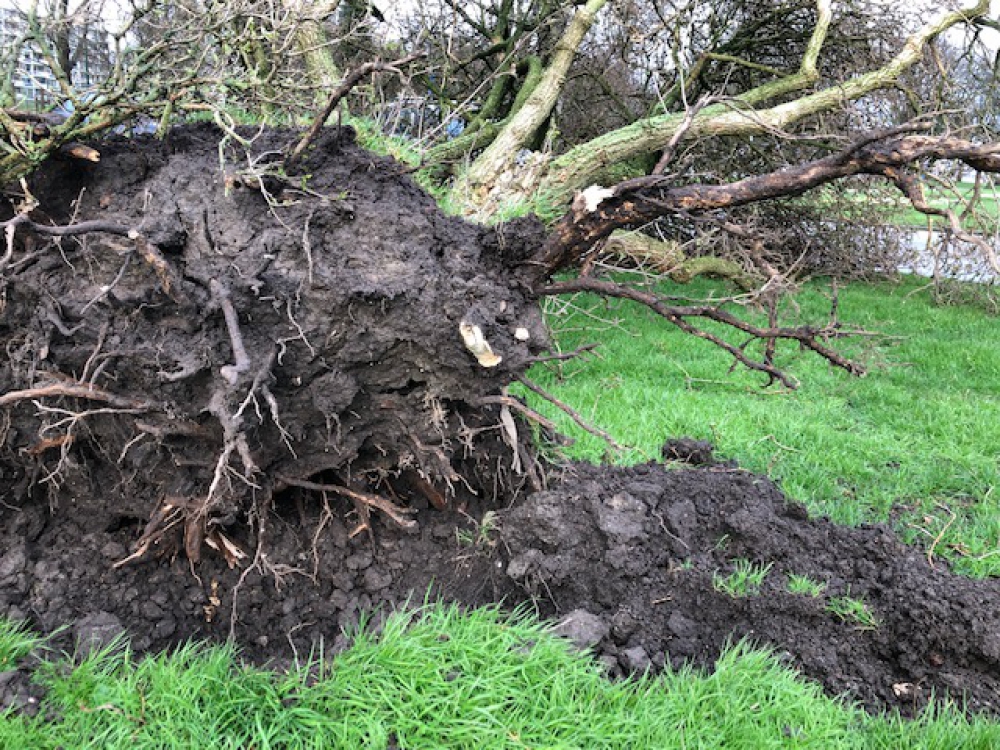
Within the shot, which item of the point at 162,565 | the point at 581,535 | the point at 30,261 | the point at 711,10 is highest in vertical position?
the point at 711,10

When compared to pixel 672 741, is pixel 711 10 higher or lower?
higher

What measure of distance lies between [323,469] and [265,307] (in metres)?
0.72

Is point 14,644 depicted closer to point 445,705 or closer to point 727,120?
point 445,705

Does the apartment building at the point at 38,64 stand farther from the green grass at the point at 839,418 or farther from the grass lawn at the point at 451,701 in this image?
the green grass at the point at 839,418

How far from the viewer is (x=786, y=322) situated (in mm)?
8367

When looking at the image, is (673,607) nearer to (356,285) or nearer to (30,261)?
(356,285)

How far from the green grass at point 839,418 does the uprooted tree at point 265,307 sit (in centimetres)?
106

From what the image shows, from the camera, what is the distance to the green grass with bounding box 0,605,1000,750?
2.25 m

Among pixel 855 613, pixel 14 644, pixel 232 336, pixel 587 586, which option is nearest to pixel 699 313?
pixel 587 586

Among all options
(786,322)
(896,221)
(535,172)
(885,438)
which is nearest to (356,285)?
(535,172)

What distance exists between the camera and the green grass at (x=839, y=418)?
3.90m

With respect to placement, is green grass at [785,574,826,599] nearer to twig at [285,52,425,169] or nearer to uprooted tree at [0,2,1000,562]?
uprooted tree at [0,2,1000,562]

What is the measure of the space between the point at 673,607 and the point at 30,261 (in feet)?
8.94

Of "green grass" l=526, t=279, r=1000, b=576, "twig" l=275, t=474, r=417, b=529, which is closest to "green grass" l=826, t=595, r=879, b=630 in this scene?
"green grass" l=526, t=279, r=1000, b=576
